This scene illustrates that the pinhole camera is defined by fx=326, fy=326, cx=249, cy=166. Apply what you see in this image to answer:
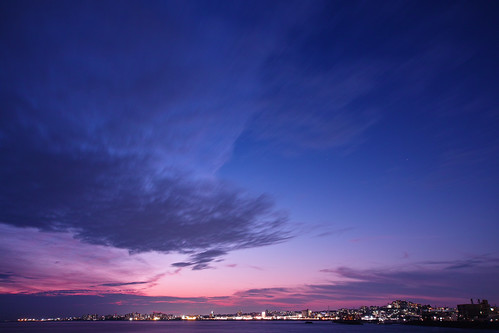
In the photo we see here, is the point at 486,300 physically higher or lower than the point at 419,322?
higher

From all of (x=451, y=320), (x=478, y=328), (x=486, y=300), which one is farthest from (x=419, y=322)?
(x=478, y=328)

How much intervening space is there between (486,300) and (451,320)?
64.5ft

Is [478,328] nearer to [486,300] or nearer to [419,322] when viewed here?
[486,300]

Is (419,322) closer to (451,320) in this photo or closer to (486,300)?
(451,320)

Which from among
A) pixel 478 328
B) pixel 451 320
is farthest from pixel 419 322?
pixel 478 328

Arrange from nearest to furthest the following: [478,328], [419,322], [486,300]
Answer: [478,328], [486,300], [419,322]

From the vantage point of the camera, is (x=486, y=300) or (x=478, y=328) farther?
(x=486, y=300)

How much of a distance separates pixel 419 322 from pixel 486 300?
44318mm

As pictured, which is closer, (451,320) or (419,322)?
(451,320)

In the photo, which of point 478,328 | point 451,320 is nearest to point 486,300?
point 451,320

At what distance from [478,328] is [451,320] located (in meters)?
38.4

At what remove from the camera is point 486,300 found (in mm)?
157625

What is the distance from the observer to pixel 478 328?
131 meters

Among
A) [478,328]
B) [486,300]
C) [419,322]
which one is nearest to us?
[478,328]
